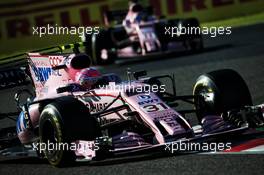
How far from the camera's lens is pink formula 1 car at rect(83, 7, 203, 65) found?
70.5 ft

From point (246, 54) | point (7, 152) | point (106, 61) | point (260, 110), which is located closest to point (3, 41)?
point (106, 61)

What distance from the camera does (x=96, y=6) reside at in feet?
92.2

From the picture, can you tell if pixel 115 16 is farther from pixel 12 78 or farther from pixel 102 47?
pixel 12 78

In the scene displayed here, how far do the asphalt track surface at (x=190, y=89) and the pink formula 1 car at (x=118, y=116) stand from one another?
0.56 feet

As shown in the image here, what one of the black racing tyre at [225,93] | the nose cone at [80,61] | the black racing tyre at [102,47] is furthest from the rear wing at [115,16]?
the black racing tyre at [225,93]

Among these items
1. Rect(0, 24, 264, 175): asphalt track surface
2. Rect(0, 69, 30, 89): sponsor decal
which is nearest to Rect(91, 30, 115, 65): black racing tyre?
Rect(0, 24, 264, 175): asphalt track surface

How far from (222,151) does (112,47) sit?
14.0m

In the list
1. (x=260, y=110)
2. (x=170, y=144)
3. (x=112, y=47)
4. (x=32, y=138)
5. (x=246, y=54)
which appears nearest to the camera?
(x=170, y=144)

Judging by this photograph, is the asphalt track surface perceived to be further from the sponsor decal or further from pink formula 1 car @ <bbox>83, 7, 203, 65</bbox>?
the sponsor decal

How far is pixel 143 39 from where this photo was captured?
21578 millimetres

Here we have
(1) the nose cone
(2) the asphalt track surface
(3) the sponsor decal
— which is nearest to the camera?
(2) the asphalt track surface

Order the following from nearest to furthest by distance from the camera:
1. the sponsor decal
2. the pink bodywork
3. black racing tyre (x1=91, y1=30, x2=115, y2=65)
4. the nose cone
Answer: the pink bodywork
the nose cone
the sponsor decal
black racing tyre (x1=91, y1=30, x2=115, y2=65)

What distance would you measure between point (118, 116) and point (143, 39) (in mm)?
12383

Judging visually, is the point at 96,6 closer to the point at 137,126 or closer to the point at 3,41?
the point at 3,41
